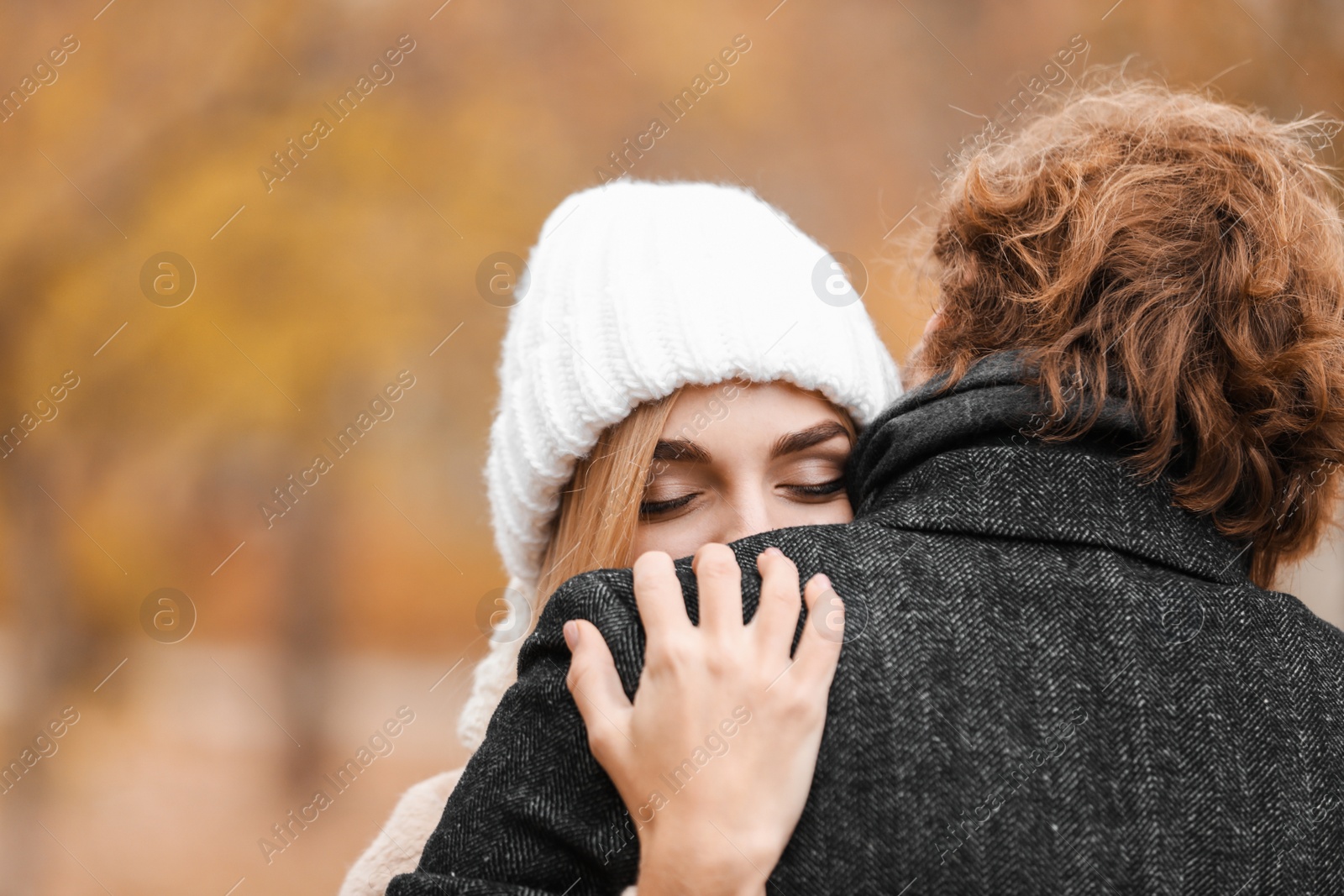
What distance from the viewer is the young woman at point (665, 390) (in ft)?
5.92

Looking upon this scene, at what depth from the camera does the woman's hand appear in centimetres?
110

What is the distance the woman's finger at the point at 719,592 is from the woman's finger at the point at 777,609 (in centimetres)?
3

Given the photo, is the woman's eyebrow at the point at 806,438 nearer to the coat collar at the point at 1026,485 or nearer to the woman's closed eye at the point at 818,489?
the woman's closed eye at the point at 818,489

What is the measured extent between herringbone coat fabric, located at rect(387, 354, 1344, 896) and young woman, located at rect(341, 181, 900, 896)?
1.55ft

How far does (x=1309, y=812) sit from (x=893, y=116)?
271 inches

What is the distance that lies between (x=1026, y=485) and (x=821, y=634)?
34 cm

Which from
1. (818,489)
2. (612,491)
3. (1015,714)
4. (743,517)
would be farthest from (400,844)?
(1015,714)

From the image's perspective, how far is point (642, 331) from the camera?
73.7 inches

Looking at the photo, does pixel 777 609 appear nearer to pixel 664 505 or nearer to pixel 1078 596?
pixel 1078 596

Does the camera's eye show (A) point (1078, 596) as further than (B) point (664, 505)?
No

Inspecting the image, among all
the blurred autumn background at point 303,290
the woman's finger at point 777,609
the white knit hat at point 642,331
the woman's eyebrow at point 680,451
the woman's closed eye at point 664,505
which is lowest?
the woman's finger at point 777,609

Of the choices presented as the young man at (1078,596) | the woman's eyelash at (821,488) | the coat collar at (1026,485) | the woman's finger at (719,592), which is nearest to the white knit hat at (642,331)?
the woman's eyelash at (821,488)

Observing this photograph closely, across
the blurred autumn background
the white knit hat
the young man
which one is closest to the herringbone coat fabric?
the young man

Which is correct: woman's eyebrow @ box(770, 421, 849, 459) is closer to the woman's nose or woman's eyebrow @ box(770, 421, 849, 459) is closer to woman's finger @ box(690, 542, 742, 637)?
the woman's nose
